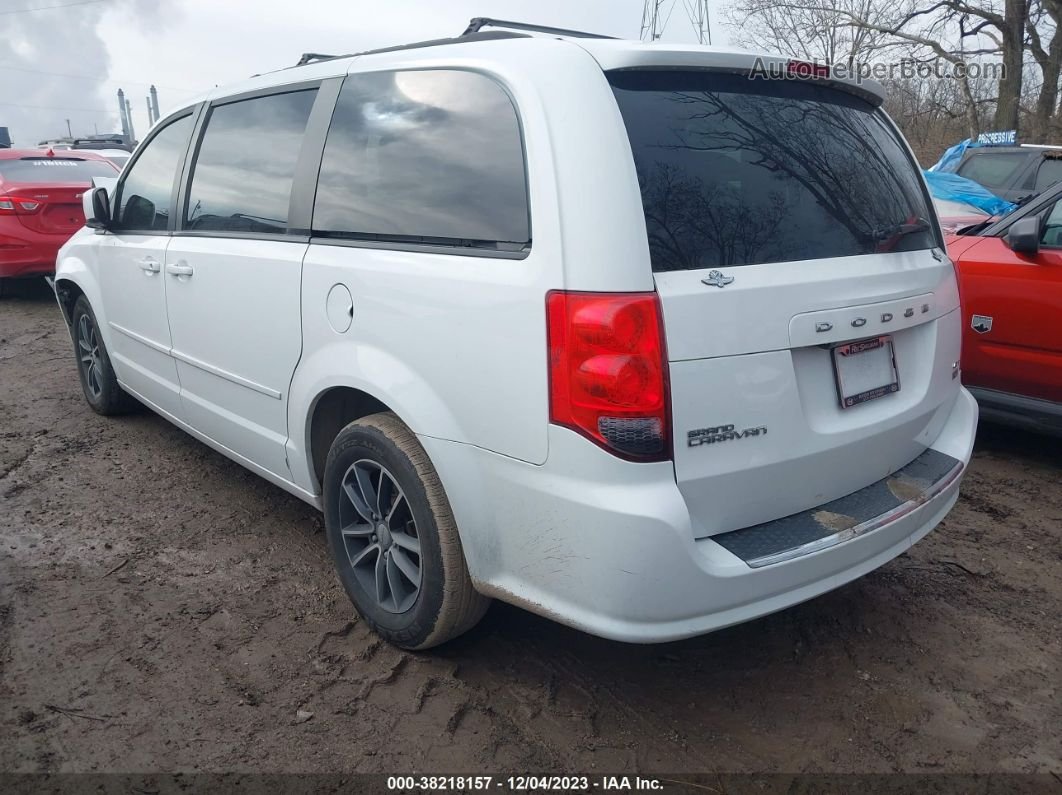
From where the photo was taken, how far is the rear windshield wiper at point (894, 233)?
8.63 ft

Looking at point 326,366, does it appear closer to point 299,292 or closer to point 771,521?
point 299,292

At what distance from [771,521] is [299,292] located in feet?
5.63

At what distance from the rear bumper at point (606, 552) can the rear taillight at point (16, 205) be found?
313 inches

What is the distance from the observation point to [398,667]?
2.75 m

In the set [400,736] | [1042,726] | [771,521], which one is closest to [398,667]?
[400,736]

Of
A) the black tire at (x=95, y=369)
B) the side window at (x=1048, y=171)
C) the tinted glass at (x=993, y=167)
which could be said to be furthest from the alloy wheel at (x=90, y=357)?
the tinted glass at (x=993, y=167)

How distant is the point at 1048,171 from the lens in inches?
386

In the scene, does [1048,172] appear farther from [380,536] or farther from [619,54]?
[380,536]

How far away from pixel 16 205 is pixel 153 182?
5467mm

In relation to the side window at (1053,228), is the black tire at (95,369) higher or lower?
lower

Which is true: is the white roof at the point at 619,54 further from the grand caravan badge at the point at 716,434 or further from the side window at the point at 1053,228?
the side window at the point at 1053,228

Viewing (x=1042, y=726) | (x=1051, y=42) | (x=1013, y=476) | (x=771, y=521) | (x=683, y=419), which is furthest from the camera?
(x=1051, y=42)

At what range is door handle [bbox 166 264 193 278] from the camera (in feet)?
11.8

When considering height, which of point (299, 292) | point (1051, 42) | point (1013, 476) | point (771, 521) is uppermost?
point (1051, 42)
